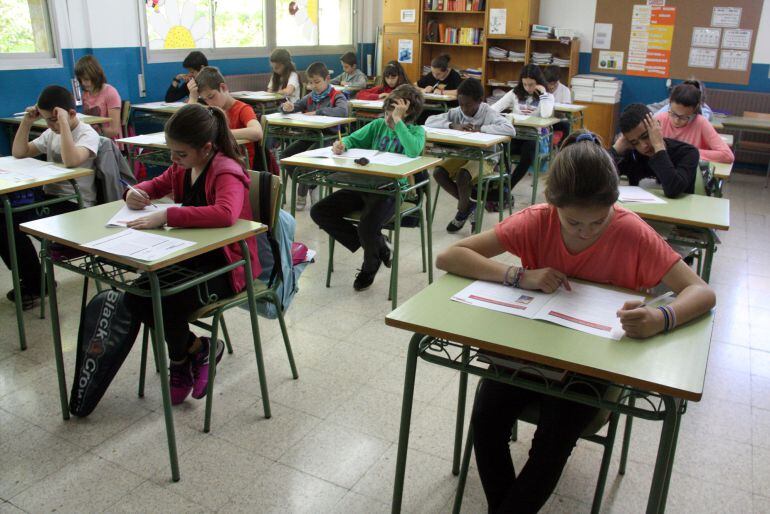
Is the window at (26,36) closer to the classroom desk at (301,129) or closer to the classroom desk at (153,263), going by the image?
the classroom desk at (301,129)

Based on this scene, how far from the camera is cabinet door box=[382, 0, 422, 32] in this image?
8648 millimetres

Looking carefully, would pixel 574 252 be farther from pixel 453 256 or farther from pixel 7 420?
pixel 7 420

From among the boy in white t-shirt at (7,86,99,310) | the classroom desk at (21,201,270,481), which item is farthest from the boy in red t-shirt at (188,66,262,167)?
the classroom desk at (21,201,270,481)

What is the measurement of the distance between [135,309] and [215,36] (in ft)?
18.5

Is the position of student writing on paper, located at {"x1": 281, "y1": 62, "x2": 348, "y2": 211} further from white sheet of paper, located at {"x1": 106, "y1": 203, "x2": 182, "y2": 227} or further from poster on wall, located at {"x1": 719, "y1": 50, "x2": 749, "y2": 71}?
poster on wall, located at {"x1": 719, "y1": 50, "x2": 749, "y2": 71}

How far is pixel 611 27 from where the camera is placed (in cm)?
777

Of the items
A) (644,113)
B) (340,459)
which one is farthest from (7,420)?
(644,113)

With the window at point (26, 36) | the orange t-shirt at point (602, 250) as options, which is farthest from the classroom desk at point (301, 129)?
the orange t-shirt at point (602, 250)

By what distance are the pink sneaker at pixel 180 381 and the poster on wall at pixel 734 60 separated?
7.14m

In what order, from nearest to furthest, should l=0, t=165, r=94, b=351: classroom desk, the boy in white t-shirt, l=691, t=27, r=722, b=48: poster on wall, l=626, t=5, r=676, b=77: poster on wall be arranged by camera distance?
1. l=0, t=165, r=94, b=351: classroom desk
2. the boy in white t-shirt
3. l=691, t=27, r=722, b=48: poster on wall
4. l=626, t=5, r=676, b=77: poster on wall

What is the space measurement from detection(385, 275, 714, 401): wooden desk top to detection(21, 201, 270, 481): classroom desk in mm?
755

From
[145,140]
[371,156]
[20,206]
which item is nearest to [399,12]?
[145,140]

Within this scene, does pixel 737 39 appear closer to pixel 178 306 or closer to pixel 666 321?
pixel 666 321

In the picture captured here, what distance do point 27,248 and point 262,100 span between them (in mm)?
3483
